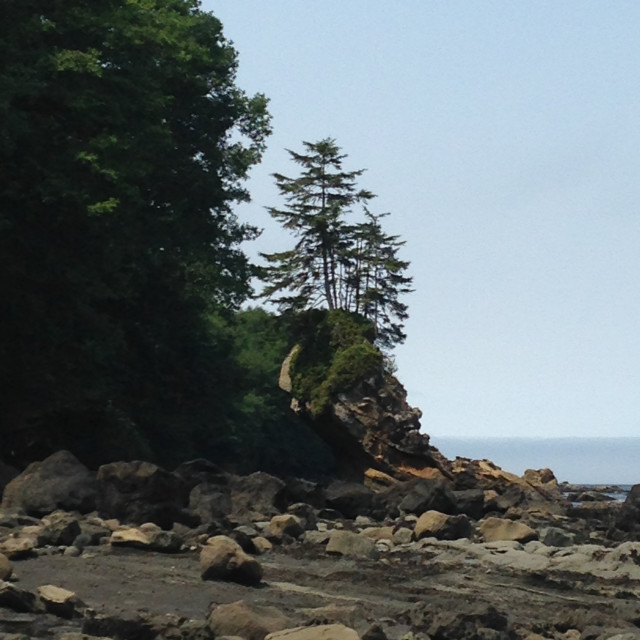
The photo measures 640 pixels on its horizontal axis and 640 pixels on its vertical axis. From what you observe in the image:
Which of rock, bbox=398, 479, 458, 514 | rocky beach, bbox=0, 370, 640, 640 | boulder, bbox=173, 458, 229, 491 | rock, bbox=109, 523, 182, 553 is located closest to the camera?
rocky beach, bbox=0, 370, 640, 640

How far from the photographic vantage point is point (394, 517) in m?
28.2

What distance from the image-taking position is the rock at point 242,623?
9.64 m

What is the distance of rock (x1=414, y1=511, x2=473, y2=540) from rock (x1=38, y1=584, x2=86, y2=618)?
11.0m

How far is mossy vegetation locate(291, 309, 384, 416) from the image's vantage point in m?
69.6

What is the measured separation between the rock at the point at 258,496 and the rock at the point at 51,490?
4360mm

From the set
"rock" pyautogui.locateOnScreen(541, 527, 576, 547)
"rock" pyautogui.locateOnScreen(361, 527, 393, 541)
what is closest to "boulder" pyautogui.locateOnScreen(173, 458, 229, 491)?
"rock" pyautogui.locateOnScreen(361, 527, 393, 541)

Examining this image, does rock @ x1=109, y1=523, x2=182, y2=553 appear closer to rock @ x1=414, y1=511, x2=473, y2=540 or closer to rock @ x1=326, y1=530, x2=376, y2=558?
rock @ x1=326, y1=530, x2=376, y2=558

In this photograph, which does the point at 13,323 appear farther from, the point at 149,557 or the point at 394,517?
the point at 149,557

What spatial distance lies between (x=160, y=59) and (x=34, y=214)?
12.4 meters

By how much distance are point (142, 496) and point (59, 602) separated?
9.18m

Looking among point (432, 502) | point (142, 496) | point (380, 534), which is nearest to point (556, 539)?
point (380, 534)

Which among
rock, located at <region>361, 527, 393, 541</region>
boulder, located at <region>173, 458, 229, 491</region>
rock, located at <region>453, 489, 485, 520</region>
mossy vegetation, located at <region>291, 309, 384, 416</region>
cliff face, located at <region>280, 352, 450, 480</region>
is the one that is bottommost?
rock, located at <region>361, 527, 393, 541</region>

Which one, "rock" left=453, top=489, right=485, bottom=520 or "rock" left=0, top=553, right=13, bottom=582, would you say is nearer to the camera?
"rock" left=0, top=553, right=13, bottom=582

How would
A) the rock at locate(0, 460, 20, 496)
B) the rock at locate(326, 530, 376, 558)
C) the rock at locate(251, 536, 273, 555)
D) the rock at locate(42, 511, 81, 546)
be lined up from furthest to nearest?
the rock at locate(0, 460, 20, 496) → the rock at locate(251, 536, 273, 555) → the rock at locate(326, 530, 376, 558) → the rock at locate(42, 511, 81, 546)
